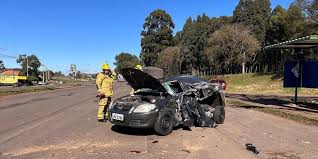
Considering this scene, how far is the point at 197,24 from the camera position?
100375 mm

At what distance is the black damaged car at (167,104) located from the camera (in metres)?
10.9

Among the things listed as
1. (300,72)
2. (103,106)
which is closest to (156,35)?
(300,72)

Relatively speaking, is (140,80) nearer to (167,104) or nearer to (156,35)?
(167,104)

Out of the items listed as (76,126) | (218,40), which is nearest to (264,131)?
(76,126)

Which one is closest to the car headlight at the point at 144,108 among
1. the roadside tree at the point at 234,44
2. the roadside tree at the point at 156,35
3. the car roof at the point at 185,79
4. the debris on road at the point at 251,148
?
the car roof at the point at 185,79

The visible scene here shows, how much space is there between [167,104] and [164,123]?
0.56 metres

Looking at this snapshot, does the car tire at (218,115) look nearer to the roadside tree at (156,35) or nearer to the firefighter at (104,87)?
the firefighter at (104,87)

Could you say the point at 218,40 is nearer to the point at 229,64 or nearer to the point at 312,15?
the point at 229,64

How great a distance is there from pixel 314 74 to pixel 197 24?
78201 millimetres

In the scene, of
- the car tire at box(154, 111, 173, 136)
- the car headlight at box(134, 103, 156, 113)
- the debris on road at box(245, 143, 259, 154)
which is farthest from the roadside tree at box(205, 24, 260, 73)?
the debris on road at box(245, 143, 259, 154)

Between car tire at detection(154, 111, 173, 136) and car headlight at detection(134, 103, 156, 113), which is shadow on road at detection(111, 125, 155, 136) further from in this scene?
car headlight at detection(134, 103, 156, 113)

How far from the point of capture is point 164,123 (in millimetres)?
11070

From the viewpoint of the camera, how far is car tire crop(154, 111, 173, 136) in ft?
35.7

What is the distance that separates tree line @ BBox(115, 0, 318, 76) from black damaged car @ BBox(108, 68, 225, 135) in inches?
1559
